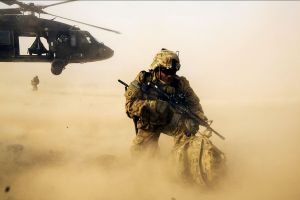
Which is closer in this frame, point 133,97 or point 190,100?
point 133,97

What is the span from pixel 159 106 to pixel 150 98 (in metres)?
0.27

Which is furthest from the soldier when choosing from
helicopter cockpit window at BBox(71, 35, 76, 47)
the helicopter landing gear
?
helicopter cockpit window at BBox(71, 35, 76, 47)

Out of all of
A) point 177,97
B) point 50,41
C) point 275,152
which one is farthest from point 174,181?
point 50,41

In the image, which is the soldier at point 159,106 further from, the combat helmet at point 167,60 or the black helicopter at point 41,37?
the black helicopter at point 41,37

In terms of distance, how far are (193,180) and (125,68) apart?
4835 cm

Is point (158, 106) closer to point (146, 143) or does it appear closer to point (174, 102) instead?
point (174, 102)

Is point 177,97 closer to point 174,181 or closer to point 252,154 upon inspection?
point 174,181

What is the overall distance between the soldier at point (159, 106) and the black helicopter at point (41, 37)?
5567 millimetres

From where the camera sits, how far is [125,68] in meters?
52.8

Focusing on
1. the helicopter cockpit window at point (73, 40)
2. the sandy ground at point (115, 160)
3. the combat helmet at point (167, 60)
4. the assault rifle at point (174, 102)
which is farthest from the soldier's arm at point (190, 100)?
the helicopter cockpit window at point (73, 40)

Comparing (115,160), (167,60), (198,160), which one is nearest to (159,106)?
(167,60)

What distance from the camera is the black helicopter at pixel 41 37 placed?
11234 millimetres

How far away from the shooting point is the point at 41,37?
38.8 ft

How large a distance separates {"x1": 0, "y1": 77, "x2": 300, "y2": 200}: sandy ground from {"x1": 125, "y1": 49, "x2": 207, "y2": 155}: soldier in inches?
17.0
